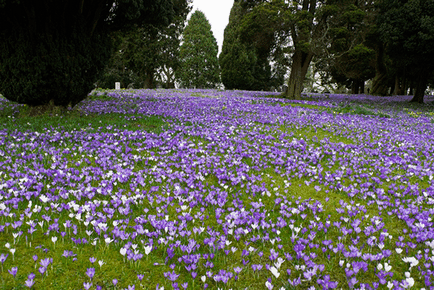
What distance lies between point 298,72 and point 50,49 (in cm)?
1891

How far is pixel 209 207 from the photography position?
468 cm

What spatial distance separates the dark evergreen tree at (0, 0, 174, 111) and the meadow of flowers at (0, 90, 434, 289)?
1.00m

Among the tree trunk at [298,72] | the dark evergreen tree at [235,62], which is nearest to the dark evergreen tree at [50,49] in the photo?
the tree trunk at [298,72]

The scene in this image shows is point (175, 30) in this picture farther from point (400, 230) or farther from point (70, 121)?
point (400, 230)

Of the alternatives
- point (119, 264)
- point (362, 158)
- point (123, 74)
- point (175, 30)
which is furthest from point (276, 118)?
point (123, 74)

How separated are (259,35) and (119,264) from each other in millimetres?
24315

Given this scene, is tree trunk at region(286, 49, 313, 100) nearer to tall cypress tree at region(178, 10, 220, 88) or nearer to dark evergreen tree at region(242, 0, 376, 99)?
dark evergreen tree at region(242, 0, 376, 99)

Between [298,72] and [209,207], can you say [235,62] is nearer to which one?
[298,72]

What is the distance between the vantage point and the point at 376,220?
4.06 meters

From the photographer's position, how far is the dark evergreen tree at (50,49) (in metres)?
9.67

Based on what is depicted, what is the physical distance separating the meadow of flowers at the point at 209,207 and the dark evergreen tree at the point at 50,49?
1002 mm

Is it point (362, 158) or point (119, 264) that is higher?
point (362, 158)

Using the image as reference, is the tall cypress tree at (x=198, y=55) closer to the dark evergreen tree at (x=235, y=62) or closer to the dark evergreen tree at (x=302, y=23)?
the dark evergreen tree at (x=235, y=62)

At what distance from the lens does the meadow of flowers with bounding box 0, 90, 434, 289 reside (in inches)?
124
